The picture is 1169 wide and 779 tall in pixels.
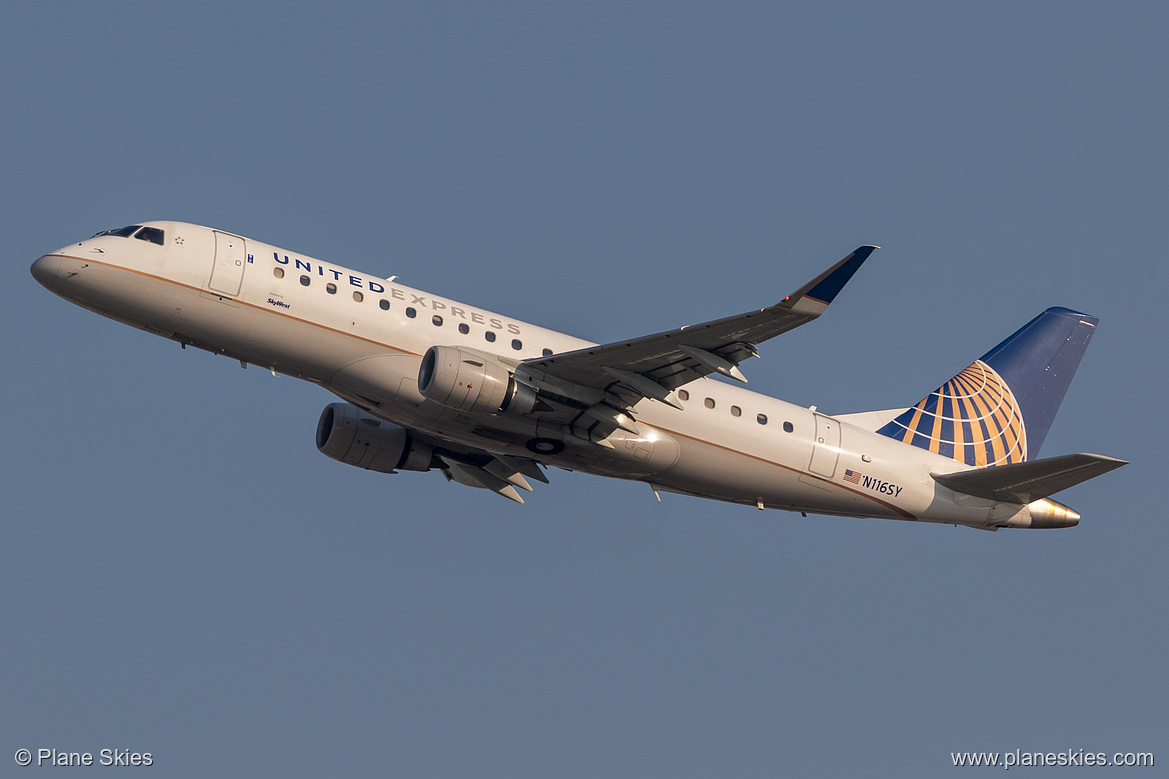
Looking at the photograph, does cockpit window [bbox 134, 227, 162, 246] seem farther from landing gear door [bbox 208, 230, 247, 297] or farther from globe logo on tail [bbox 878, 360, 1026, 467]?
globe logo on tail [bbox 878, 360, 1026, 467]

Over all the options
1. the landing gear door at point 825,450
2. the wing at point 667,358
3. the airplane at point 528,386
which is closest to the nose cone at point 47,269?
the airplane at point 528,386

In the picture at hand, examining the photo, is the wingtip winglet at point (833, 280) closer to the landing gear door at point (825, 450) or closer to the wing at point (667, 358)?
the wing at point (667, 358)

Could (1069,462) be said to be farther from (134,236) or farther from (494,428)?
(134,236)

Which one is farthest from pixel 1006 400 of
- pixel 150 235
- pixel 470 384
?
pixel 150 235

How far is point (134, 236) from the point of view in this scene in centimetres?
3250

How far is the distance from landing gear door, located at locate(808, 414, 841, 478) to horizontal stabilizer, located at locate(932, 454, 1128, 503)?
3.55 m

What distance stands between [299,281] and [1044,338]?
25.9 metres

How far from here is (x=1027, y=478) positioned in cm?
3625

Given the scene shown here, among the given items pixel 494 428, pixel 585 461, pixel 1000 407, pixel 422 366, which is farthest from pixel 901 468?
pixel 422 366

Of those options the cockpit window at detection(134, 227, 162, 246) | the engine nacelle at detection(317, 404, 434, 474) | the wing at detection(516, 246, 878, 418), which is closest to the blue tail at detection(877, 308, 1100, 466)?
the wing at detection(516, 246, 878, 418)

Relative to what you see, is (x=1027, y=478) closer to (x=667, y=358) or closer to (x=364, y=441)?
(x=667, y=358)

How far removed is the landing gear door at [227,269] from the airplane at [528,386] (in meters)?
0.04

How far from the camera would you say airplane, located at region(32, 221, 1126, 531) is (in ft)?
104

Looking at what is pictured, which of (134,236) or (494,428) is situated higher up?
(134,236)
